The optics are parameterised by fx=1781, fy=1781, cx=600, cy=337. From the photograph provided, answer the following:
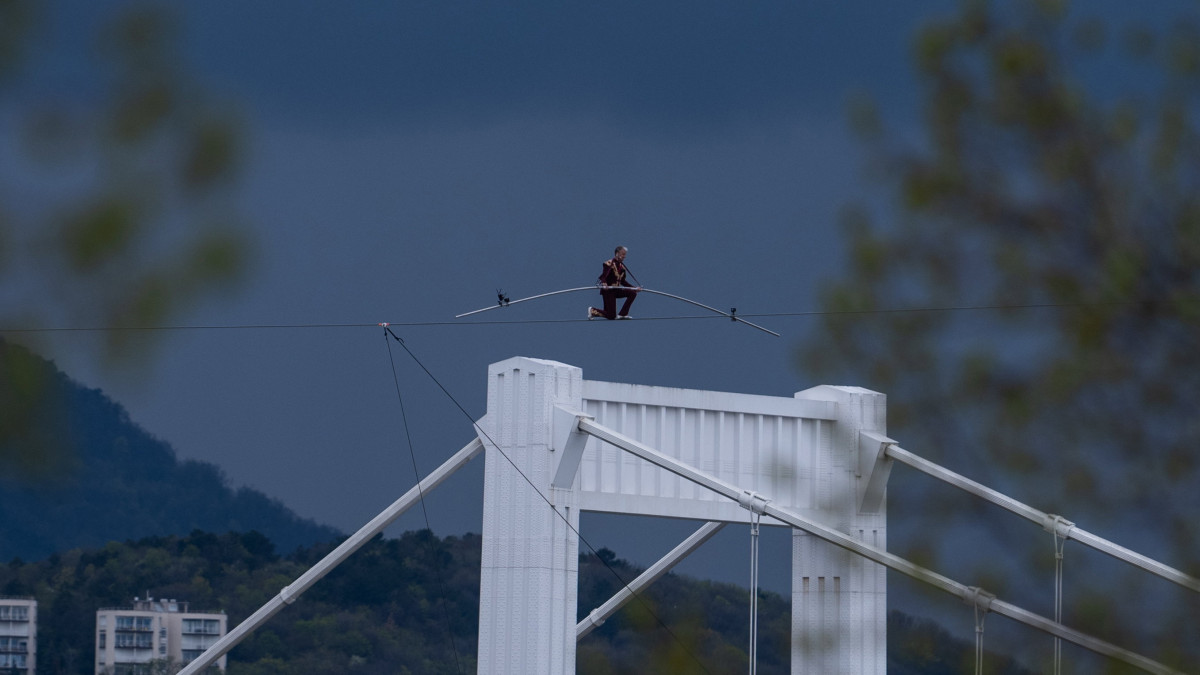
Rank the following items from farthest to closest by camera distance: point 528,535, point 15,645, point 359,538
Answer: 1. point 15,645
2. point 359,538
3. point 528,535

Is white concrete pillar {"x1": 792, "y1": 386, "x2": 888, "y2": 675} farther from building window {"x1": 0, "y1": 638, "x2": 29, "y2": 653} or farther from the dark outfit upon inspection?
building window {"x1": 0, "y1": 638, "x2": 29, "y2": 653}

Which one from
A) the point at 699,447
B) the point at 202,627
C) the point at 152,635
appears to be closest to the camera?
the point at 699,447

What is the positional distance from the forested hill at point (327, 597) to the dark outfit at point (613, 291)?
5311 cm

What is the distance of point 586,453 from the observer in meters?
24.9

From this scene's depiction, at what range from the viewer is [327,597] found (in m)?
92.9

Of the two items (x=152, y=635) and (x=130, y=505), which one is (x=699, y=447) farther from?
(x=130, y=505)

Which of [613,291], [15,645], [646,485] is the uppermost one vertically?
[613,291]

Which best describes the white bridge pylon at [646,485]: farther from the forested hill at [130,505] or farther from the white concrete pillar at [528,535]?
the forested hill at [130,505]

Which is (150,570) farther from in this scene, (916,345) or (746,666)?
(916,345)

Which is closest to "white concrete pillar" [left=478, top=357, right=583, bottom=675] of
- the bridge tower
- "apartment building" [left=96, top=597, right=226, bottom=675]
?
the bridge tower

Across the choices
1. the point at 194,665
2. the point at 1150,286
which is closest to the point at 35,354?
the point at 1150,286

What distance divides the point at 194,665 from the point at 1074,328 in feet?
76.7

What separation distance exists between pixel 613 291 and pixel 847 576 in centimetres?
599

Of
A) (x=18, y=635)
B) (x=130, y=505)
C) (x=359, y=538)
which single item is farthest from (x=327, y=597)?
(x=359, y=538)
